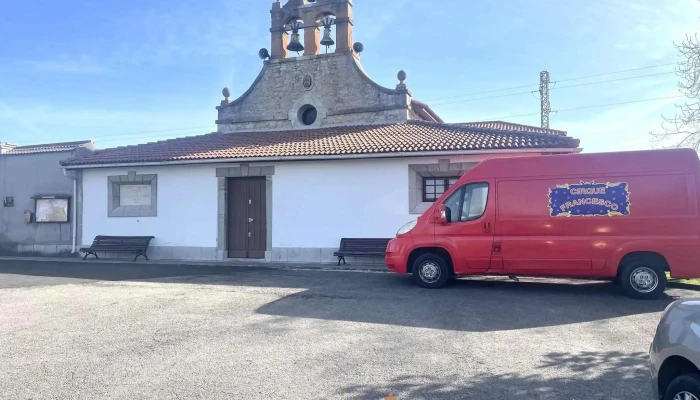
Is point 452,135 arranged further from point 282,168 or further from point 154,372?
point 154,372

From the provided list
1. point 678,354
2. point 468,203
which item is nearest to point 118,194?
point 468,203

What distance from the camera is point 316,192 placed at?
13.5m

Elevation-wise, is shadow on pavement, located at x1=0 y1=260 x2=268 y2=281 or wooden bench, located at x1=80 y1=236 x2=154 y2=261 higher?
wooden bench, located at x1=80 y1=236 x2=154 y2=261

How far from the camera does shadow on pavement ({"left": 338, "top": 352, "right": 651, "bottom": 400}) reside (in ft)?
12.9

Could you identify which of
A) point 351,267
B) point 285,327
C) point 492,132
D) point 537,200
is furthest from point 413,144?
point 285,327

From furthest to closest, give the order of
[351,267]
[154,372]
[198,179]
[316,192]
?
1. [198,179]
2. [316,192]
3. [351,267]
4. [154,372]

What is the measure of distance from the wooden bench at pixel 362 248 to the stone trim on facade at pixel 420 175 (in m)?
1.15

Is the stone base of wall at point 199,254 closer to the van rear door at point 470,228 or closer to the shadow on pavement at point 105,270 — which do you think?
the shadow on pavement at point 105,270

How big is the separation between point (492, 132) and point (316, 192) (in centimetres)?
501

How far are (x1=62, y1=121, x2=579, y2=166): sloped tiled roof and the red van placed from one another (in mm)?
3520

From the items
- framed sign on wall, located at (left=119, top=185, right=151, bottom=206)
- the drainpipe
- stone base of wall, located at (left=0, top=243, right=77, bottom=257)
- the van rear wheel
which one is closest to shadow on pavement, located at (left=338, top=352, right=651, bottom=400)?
the van rear wheel

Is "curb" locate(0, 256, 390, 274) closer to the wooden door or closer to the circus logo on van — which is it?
the wooden door

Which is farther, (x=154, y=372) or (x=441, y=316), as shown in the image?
(x=441, y=316)

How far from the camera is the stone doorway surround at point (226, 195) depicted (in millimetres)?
13891
